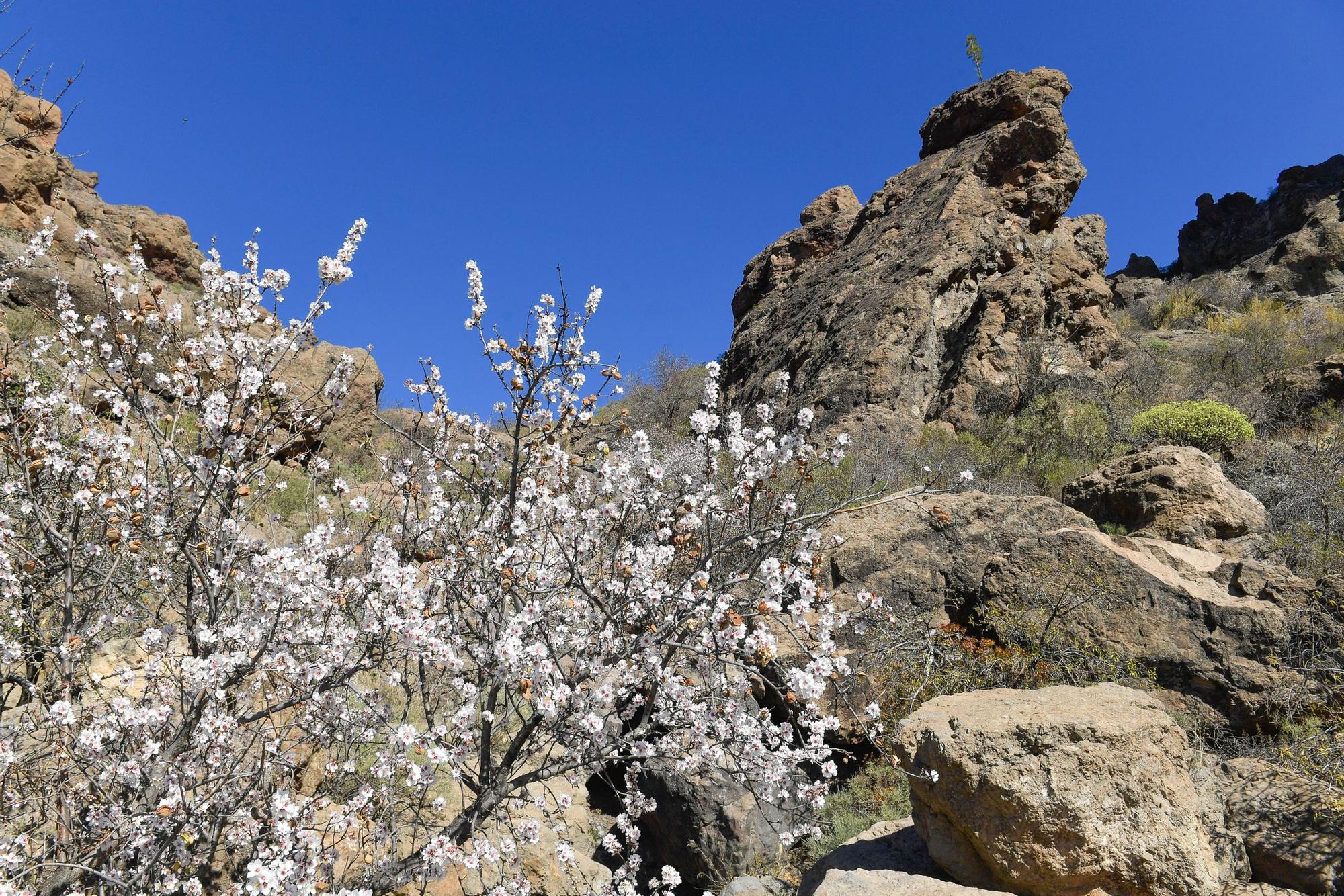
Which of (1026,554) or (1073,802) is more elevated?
(1026,554)

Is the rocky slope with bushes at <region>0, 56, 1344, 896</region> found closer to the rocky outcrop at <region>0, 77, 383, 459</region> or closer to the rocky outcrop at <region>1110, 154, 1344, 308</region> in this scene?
the rocky outcrop at <region>0, 77, 383, 459</region>

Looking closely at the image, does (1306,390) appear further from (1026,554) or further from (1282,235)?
(1282,235)

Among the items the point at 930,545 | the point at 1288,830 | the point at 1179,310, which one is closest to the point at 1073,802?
the point at 1288,830

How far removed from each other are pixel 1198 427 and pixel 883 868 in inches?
481

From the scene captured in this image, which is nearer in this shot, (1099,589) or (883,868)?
(883,868)

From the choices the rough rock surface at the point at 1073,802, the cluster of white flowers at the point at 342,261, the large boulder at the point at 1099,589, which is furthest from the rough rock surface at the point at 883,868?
the cluster of white flowers at the point at 342,261

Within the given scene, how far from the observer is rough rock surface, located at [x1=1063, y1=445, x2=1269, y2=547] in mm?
8508

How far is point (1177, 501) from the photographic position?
875 centimetres

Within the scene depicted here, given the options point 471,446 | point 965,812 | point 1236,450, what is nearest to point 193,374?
point 471,446

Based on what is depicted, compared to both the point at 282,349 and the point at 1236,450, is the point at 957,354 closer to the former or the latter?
the point at 1236,450

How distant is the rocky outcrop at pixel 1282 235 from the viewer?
27.0m

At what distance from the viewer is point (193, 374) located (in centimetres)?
411

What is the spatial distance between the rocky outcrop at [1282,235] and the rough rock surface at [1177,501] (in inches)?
942

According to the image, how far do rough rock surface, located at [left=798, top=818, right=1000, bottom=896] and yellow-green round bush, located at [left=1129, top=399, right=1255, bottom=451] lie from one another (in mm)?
11069
